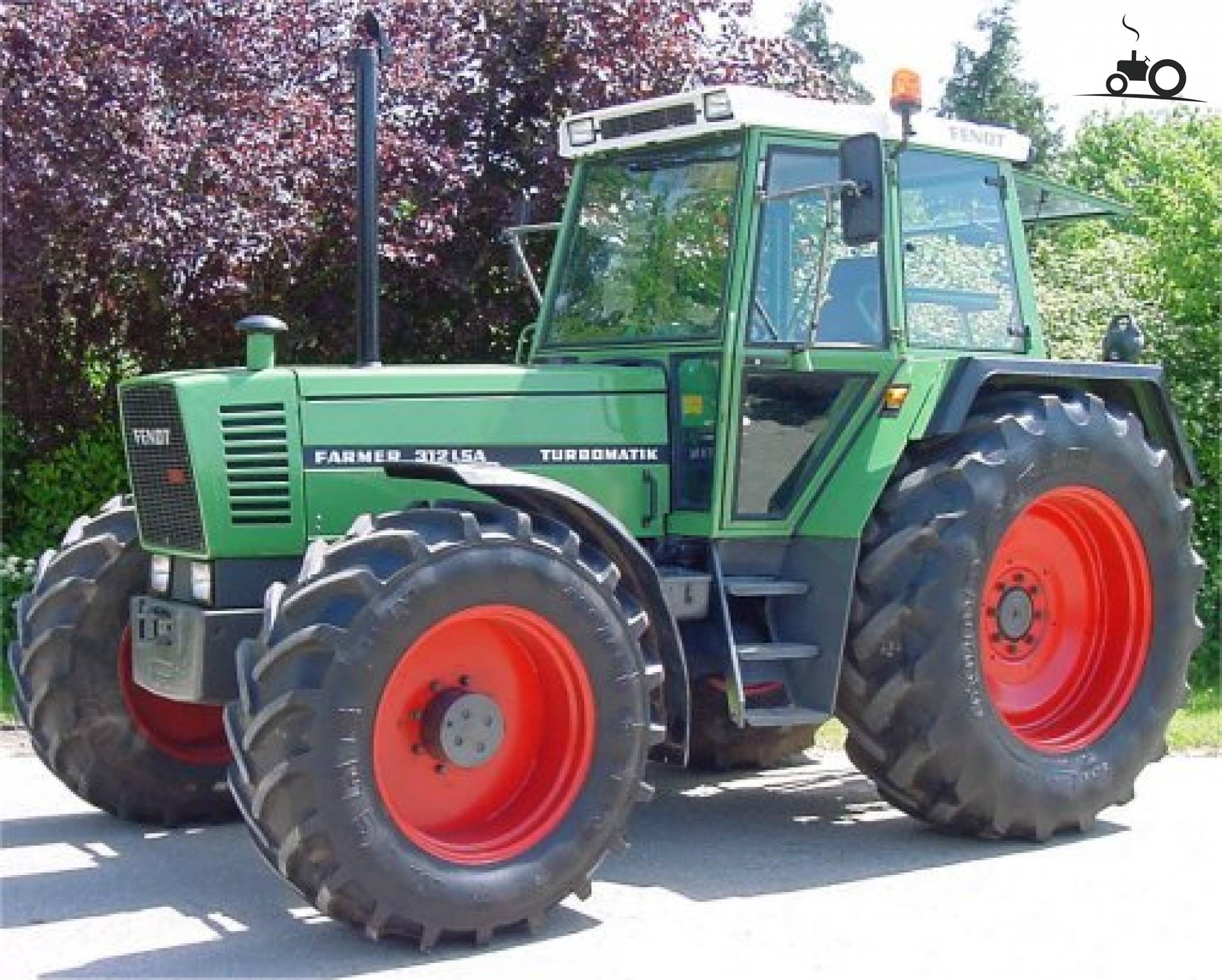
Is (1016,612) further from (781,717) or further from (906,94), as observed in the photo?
(906,94)

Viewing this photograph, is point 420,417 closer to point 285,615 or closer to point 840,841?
point 285,615

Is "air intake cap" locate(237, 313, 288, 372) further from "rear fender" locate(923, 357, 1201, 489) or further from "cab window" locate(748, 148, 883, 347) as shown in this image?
"rear fender" locate(923, 357, 1201, 489)

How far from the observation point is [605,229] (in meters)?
7.18

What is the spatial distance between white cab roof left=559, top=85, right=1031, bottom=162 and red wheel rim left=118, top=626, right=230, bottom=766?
269cm

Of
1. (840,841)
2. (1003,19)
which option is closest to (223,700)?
(840,841)

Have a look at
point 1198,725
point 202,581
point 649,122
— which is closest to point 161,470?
point 202,581

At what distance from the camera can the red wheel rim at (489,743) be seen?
5531mm

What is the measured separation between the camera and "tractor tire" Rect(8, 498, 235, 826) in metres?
6.71

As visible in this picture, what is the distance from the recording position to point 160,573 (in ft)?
21.2

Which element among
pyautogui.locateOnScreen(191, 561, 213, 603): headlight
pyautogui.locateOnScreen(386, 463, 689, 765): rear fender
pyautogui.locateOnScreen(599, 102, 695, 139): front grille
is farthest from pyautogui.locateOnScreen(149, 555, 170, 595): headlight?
pyautogui.locateOnScreen(599, 102, 695, 139): front grille

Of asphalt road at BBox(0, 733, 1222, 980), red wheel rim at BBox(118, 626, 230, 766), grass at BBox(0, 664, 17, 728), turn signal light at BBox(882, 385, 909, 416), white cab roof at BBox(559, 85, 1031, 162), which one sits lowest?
grass at BBox(0, 664, 17, 728)

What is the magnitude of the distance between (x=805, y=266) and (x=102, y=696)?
10.3 feet

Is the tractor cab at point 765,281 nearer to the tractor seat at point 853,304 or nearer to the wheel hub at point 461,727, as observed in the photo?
the tractor seat at point 853,304

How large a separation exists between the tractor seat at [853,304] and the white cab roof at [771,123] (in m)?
0.51
